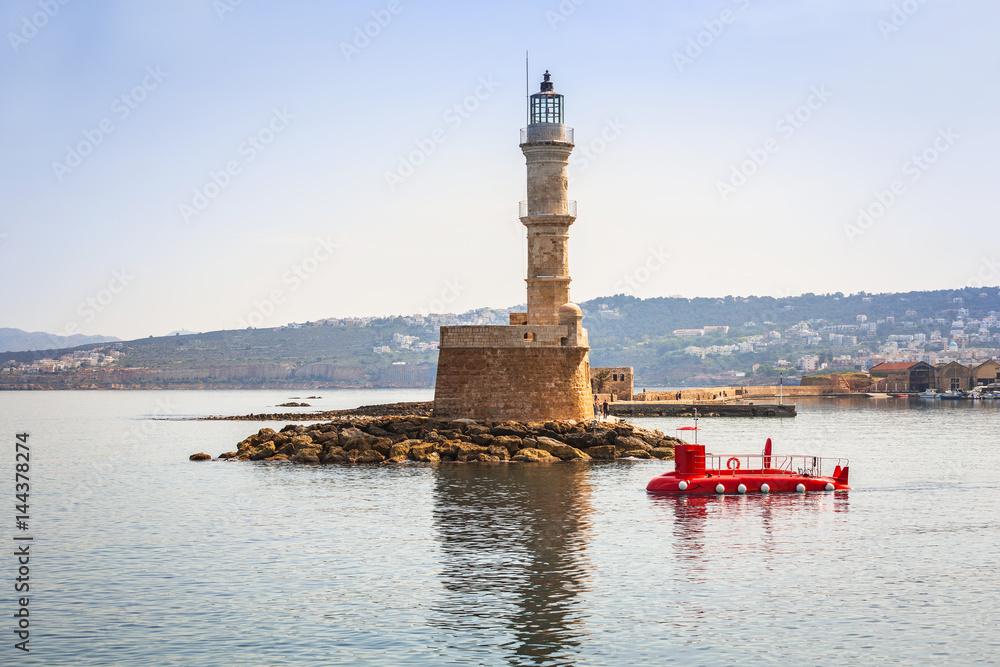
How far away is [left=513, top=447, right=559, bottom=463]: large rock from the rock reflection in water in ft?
8.52

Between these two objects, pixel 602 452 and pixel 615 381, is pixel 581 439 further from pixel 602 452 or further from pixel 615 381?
pixel 615 381

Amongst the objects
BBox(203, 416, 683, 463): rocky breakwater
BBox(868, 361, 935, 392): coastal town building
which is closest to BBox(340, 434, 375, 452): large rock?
BBox(203, 416, 683, 463): rocky breakwater

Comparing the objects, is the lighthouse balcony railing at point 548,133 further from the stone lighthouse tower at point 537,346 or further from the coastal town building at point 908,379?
the coastal town building at point 908,379

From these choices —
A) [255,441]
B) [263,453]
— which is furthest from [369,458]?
[255,441]

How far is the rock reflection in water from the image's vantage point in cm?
1592

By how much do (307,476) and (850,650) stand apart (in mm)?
23174

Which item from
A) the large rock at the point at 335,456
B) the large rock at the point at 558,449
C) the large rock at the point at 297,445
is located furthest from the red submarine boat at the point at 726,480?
the large rock at the point at 297,445

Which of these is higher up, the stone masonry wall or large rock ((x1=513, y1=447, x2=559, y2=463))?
the stone masonry wall

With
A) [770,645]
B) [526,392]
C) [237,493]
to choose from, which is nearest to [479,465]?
[526,392]

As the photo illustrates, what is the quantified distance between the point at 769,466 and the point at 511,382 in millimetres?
10936

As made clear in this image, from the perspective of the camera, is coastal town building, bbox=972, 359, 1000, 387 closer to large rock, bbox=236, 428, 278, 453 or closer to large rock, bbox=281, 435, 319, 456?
large rock, bbox=236, 428, 278, 453

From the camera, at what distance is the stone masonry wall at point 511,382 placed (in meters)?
39.5

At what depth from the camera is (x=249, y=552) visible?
73.6 feet

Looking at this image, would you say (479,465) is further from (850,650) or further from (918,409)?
(918,409)
